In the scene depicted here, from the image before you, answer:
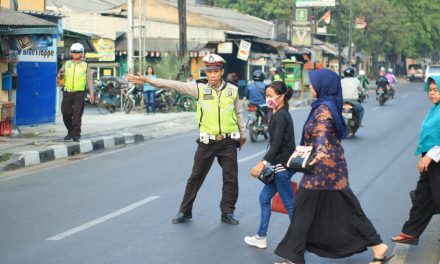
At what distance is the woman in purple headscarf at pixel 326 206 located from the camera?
Answer: 6.21 meters

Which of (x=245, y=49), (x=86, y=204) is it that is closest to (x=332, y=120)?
(x=86, y=204)

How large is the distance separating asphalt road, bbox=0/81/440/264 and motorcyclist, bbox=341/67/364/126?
123 inches

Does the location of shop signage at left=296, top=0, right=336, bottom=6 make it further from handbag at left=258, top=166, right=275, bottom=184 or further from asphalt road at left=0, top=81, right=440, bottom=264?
handbag at left=258, top=166, right=275, bottom=184

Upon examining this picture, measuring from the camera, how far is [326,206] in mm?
6254

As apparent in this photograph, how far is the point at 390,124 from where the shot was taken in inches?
923

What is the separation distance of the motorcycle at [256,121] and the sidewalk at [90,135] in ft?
8.78

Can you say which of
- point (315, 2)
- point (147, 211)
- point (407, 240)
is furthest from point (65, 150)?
point (315, 2)

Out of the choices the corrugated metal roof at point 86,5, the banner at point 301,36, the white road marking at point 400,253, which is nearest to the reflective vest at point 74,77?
the white road marking at point 400,253

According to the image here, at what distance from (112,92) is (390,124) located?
995 centimetres

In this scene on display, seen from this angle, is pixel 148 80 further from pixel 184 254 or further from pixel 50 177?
pixel 50 177

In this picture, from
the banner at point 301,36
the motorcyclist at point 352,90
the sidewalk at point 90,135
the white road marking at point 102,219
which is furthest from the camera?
the banner at point 301,36

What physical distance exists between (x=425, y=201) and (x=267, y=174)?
1.40 meters

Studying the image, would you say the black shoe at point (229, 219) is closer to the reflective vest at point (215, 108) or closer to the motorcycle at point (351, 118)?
the reflective vest at point (215, 108)

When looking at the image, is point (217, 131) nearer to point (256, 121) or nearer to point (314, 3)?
point (256, 121)
